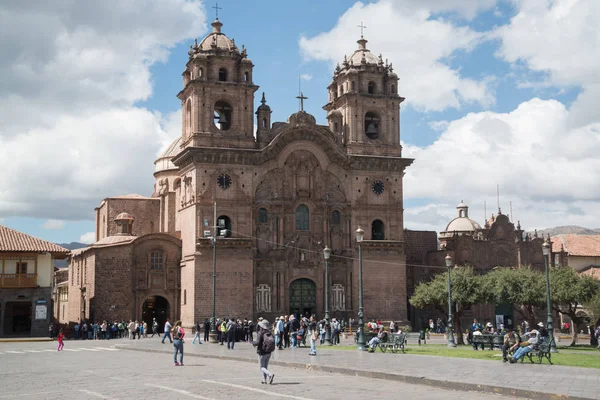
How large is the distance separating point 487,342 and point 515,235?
107 feet

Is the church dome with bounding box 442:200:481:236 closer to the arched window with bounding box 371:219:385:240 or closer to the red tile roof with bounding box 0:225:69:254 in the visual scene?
the arched window with bounding box 371:219:385:240

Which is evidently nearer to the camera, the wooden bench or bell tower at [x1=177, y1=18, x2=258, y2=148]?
the wooden bench

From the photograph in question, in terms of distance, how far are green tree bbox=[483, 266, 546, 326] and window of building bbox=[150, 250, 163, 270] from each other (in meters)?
22.7

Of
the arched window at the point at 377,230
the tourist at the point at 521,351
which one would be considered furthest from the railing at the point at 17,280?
the tourist at the point at 521,351

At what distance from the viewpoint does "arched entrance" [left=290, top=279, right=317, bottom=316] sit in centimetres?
5522

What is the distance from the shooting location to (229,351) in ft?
111

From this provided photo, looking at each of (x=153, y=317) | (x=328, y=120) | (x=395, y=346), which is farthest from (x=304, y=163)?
(x=395, y=346)

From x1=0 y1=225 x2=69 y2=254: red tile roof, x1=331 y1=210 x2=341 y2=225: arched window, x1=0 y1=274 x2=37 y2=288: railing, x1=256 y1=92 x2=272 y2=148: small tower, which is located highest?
x1=256 y1=92 x2=272 y2=148: small tower

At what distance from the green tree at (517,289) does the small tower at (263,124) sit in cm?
1894

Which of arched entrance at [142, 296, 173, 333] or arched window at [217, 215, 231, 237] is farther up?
arched window at [217, 215, 231, 237]

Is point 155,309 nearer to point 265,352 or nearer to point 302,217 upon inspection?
point 302,217

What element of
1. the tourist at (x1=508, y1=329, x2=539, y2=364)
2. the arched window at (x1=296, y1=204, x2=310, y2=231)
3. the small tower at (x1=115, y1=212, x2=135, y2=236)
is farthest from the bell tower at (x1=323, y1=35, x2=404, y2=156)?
the tourist at (x1=508, y1=329, x2=539, y2=364)

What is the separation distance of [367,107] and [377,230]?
30.4ft

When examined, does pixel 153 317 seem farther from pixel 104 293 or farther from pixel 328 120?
pixel 328 120
